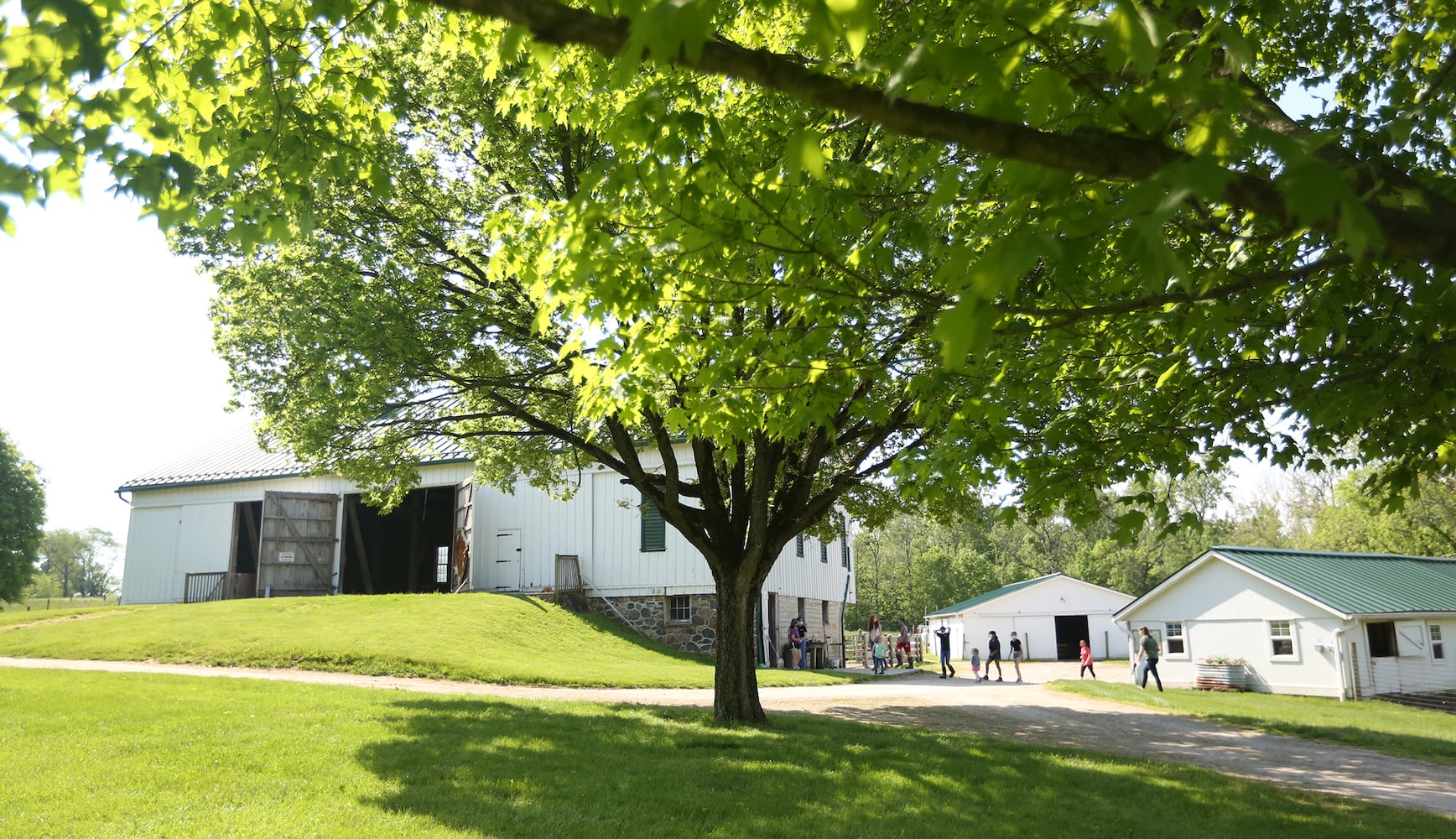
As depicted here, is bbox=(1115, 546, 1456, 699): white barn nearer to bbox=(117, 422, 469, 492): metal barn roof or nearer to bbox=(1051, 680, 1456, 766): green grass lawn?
bbox=(1051, 680, 1456, 766): green grass lawn

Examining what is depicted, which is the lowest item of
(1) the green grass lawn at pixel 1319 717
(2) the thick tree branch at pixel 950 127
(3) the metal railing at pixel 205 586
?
(1) the green grass lawn at pixel 1319 717

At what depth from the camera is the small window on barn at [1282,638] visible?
2616 centimetres

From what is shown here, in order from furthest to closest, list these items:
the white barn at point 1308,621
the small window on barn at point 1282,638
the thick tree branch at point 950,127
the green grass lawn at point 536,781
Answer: the small window on barn at point 1282,638 < the white barn at point 1308,621 < the green grass lawn at point 536,781 < the thick tree branch at point 950,127

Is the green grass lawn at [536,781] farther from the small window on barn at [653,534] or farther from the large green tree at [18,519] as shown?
the large green tree at [18,519]

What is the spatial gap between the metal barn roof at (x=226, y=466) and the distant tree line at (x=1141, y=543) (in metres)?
19.9

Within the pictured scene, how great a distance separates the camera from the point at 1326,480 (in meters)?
50.5

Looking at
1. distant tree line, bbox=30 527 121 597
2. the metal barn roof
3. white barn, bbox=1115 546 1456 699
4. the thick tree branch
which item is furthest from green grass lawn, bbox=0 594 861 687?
distant tree line, bbox=30 527 121 597

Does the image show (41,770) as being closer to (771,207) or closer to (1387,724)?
(771,207)

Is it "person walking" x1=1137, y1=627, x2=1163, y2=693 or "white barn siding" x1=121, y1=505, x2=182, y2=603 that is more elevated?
"white barn siding" x1=121, y1=505, x2=182, y2=603

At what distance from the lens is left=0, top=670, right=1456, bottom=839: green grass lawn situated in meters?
6.42

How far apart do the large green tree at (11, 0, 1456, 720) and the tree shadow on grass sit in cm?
290

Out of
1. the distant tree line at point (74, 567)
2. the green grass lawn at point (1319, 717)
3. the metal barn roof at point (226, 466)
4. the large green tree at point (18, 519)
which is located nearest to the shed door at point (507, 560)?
the metal barn roof at point (226, 466)

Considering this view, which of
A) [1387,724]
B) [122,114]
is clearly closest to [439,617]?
[122,114]

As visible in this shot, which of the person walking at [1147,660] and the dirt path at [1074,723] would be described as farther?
the person walking at [1147,660]
